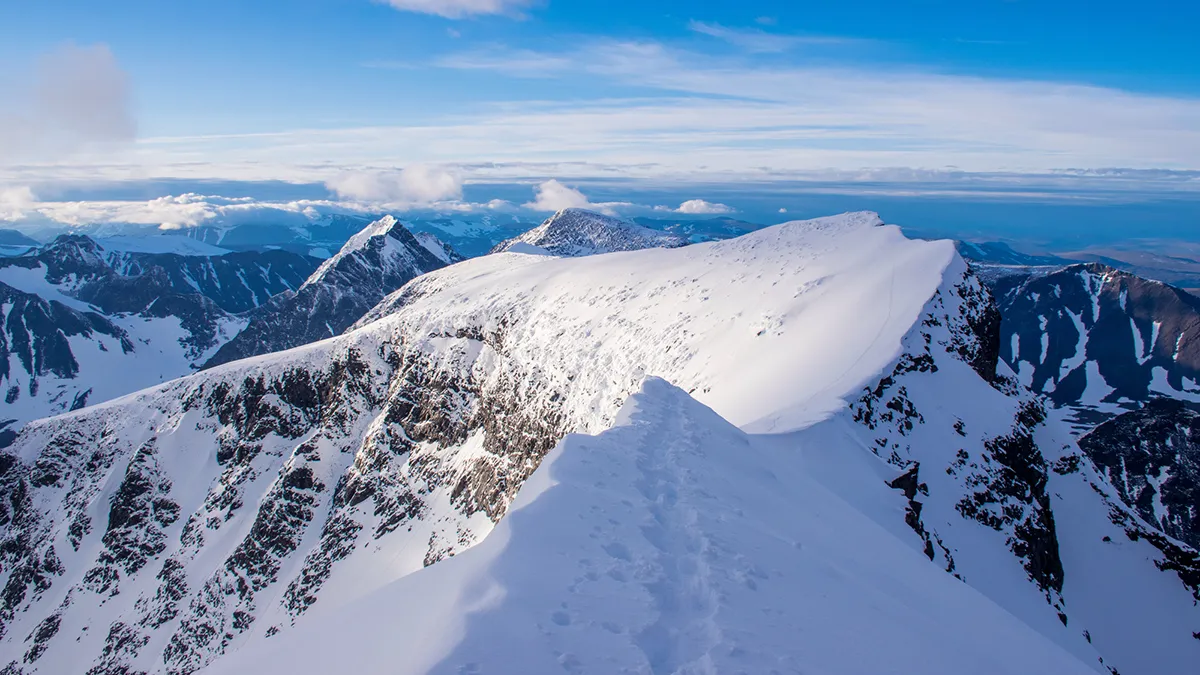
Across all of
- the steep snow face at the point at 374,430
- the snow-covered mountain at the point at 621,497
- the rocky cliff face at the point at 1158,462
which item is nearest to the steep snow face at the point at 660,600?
the snow-covered mountain at the point at 621,497

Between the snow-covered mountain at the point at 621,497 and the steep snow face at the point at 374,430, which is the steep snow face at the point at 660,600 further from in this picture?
the steep snow face at the point at 374,430

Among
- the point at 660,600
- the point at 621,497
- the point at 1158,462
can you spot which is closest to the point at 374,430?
the point at 621,497

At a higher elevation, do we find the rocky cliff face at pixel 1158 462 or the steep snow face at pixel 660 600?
the steep snow face at pixel 660 600

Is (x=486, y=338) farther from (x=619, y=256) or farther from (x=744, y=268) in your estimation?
(x=744, y=268)

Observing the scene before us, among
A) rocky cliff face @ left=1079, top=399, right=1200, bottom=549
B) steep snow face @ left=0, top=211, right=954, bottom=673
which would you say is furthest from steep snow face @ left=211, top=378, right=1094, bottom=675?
rocky cliff face @ left=1079, top=399, right=1200, bottom=549

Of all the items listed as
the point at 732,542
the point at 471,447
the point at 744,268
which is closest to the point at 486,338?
the point at 471,447

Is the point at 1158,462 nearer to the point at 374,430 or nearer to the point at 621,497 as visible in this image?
the point at 374,430

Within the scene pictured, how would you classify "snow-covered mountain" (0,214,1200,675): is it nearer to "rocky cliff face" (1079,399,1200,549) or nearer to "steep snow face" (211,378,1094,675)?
"steep snow face" (211,378,1094,675)
